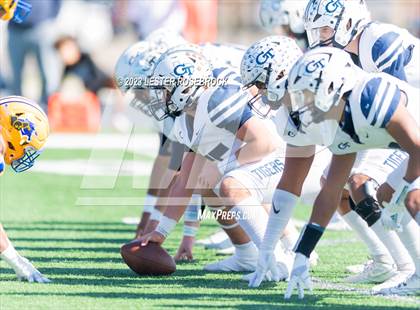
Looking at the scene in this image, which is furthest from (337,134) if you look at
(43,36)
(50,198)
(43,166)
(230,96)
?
(43,36)

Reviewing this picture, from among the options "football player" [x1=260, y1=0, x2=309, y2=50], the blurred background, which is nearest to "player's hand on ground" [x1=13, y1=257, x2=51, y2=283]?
"football player" [x1=260, y1=0, x2=309, y2=50]

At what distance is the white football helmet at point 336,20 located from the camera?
6.27 meters

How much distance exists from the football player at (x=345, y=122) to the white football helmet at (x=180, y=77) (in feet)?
2.81

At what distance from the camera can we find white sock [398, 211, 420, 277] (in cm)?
549

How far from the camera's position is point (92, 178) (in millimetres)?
11172

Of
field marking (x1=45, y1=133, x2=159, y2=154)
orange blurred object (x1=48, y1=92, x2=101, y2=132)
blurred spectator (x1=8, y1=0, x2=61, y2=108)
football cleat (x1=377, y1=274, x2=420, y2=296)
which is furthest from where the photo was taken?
orange blurred object (x1=48, y1=92, x2=101, y2=132)

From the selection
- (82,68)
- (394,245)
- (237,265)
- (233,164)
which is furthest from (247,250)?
(82,68)

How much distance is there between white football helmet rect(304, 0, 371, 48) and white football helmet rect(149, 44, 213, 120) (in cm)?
70

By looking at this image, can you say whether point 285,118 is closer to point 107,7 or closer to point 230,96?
point 230,96

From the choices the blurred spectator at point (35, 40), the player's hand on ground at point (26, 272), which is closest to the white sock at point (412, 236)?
the player's hand on ground at point (26, 272)

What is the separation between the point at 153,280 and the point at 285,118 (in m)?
1.28

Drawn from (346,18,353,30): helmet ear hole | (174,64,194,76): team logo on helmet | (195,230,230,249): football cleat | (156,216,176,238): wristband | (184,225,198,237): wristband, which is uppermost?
(346,18,353,30): helmet ear hole

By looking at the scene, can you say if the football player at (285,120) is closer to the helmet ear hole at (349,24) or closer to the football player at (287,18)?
the helmet ear hole at (349,24)

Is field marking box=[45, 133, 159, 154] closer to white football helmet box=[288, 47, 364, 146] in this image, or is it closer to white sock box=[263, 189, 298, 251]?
white sock box=[263, 189, 298, 251]
